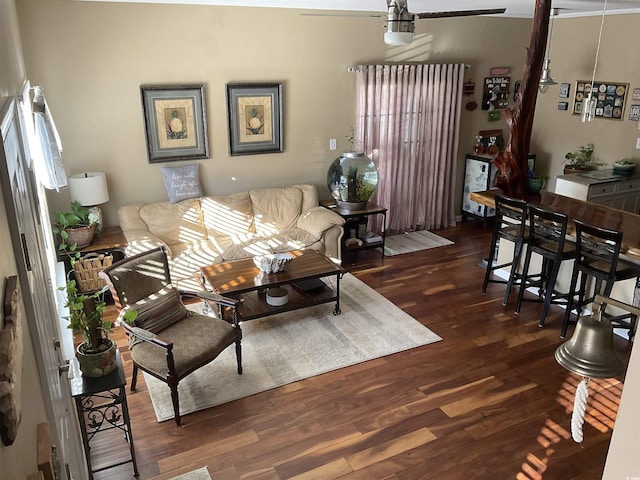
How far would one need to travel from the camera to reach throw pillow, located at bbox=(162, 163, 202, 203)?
539 cm

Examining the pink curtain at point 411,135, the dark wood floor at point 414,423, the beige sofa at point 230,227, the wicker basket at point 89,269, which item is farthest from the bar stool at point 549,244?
the wicker basket at point 89,269

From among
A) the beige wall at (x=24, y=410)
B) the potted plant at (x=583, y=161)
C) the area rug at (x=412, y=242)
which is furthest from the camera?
the potted plant at (x=583, y=161)

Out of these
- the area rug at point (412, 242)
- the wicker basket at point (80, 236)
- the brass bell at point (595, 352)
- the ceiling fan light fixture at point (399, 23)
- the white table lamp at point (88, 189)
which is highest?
the ceiling fan light fixture at point (399, 23)

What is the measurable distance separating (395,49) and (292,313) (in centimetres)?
350

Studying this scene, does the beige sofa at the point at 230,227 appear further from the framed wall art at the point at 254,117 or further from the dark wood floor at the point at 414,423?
the dark wood floor at the point at 414,423

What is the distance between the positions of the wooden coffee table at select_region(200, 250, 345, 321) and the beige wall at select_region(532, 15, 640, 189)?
4113 mm

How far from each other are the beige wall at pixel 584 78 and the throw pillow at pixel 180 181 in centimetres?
483

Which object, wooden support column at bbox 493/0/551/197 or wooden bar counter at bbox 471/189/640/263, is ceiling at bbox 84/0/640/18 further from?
wooden bar counter at bbox 471/189/640/263

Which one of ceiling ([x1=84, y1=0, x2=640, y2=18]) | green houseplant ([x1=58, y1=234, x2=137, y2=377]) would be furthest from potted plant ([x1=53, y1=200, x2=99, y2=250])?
green houseplant ([x1=58, y1=234, x2=137, y2=377])

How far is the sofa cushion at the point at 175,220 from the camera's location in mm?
5211

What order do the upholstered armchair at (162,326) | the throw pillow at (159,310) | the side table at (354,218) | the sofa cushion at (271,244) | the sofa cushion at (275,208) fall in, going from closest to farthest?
1. the upholstered armchair at (162,326)
2. the throw pillow at (159,310)
3. the sofa cushion at (271,244)
4. the sofa cushion at (275,208)
5. the side table at (354,218)

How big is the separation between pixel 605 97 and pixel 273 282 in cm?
492

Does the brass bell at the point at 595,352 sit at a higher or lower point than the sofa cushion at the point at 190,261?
higher

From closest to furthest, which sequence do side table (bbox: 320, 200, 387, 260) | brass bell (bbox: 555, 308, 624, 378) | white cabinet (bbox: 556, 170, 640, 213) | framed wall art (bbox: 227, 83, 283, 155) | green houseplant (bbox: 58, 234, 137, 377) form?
brass bell (bbox: 555, 308, 624, 378) < green houseplant (bbox: 58, 234, 137, 377) < framed wall art (bbox: 227, 83, 283, 155) < side table (bbox: 320, 200, 387, 260) < white cabinet (bbox: 556, 170, 640, 213)
